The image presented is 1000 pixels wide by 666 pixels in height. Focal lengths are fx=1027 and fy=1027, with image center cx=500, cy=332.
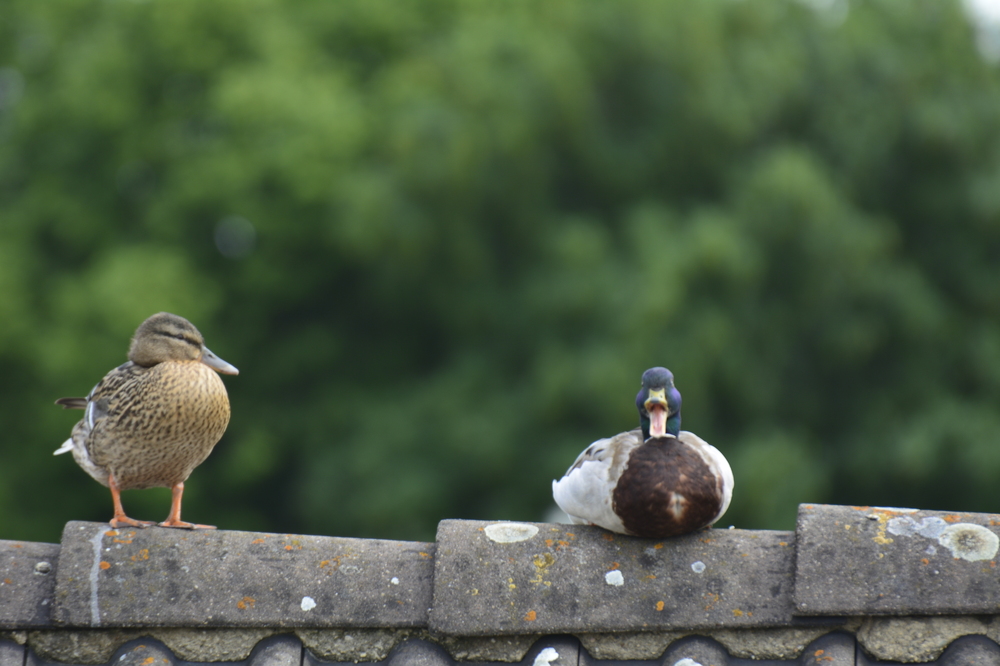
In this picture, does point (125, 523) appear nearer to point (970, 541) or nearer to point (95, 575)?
point (95, 575)

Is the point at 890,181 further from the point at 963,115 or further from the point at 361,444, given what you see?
the point at 361,444

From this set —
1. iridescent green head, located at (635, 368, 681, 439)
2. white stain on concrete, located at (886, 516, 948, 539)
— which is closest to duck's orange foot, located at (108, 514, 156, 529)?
iridescent green head, located at (635, 368, 681, 439)

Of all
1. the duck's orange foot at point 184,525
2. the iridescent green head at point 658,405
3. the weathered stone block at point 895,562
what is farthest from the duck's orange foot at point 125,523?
the weathered stone block at point 895,562

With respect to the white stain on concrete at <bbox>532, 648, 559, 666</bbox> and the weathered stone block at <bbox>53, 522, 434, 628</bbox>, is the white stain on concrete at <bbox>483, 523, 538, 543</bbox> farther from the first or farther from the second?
the white stain on concrete at <bbox>532, 648, 559, 666</bbox>

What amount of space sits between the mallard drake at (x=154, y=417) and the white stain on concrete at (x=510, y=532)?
985 mm

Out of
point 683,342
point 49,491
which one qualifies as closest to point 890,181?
point 683,342

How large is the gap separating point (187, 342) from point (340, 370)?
14200 millimetres

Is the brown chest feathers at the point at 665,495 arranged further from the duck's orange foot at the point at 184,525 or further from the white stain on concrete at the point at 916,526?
the duck's orange foot at the point at 184,525

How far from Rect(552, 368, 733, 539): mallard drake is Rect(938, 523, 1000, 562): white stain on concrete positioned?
532 mm

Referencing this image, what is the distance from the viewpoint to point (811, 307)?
14.1m

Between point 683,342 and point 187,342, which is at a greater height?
point 683,342

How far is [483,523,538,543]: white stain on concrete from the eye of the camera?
2611 millimetres

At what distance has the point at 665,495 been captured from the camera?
8.50 ft

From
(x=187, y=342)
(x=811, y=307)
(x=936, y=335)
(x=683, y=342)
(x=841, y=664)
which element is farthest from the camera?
(x=936, y=335)
